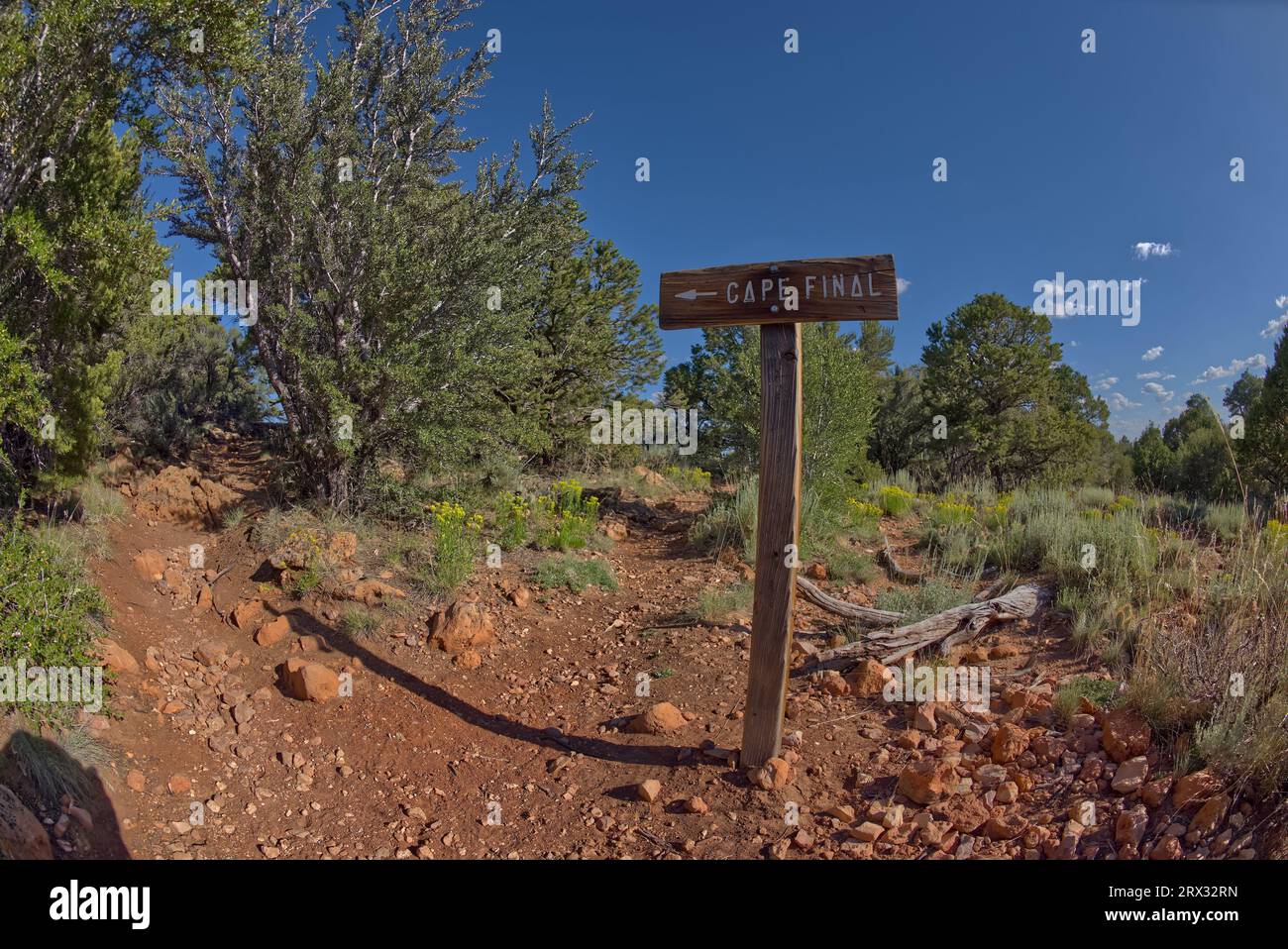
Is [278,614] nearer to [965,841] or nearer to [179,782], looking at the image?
[179,782]

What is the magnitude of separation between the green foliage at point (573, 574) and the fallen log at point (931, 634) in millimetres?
2394

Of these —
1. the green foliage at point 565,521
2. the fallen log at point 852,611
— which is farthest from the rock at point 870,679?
the green foliage at point 565,521

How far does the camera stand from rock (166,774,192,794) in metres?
3.70

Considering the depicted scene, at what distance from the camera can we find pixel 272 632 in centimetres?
505

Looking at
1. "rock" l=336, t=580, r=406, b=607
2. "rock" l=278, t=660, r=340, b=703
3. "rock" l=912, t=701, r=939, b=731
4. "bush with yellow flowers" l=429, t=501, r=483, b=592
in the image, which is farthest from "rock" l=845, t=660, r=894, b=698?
"rock" l=336, t=580, r=406, b=607

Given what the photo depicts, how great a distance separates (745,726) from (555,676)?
1.83 metres

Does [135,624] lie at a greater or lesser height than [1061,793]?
greater

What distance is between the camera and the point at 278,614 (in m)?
5.27

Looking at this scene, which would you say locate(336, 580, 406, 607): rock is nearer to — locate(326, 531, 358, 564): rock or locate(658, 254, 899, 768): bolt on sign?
locate(326, 531, 358, 564): rock

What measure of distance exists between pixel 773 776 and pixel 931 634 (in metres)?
1.88

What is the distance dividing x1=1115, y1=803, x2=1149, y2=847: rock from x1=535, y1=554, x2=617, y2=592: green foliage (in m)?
4.37

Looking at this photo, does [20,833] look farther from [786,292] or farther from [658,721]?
[786,292]

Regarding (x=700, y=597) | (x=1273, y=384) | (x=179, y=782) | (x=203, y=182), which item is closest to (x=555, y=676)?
(x=700, y=597)

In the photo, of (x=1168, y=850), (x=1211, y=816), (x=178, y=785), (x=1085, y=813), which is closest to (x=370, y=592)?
(x=178, y=785)
